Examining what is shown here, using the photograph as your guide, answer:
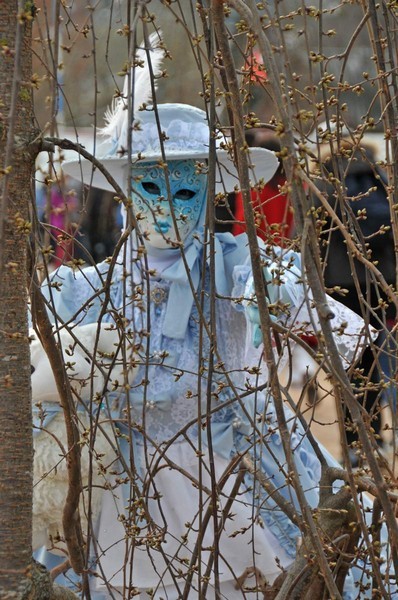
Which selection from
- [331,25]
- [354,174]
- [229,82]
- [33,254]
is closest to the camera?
[229,82]

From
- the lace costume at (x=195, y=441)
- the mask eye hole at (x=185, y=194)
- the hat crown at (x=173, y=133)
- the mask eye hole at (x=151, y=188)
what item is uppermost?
the hat crown at (x=173, y=133)

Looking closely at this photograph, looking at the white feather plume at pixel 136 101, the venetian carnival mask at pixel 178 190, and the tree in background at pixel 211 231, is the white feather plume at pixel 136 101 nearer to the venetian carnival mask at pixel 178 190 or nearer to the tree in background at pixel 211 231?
the venetian carnival mask at pixel 178 190

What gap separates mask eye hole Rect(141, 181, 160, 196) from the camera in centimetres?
318

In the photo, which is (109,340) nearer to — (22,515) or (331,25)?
(22,515)

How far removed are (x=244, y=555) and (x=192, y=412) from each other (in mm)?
420

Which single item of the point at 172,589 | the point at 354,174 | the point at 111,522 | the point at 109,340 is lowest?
the point at 172,589

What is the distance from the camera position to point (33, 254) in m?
1.81

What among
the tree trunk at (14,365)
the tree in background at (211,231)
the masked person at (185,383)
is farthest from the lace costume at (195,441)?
the tree trunk at (14,365)

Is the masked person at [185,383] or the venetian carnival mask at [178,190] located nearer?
the masked person at [185,383]

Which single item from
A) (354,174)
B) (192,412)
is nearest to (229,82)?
(192,412)

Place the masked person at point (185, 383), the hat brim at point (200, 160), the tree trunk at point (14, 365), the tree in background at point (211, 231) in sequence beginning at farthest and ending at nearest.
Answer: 1. the hat brim at point (200, 160)
2. the masked person at point (185, 383)
3. the tree trunk at point (14, 365)
4. the tree in background at point (211, 231)

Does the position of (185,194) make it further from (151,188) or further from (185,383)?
(185,383)

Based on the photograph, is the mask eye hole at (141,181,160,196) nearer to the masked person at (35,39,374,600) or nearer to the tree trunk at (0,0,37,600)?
the masked person at (35,39,374,600)

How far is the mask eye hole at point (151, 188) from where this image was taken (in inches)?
125
